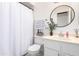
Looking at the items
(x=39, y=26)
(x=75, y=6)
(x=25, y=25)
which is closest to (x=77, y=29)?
(x=75, y=6)

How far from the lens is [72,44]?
129 cm

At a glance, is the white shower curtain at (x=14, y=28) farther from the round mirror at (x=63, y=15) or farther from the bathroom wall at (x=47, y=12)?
the round mirror at (x=63, y=15)

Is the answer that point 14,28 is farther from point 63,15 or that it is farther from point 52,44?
point 63,15

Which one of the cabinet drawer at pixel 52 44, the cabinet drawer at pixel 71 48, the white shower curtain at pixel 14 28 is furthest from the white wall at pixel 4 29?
the cabinet drawer at pixel 71 48

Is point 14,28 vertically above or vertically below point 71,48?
above

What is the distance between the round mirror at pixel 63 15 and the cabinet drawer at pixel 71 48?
729 mm

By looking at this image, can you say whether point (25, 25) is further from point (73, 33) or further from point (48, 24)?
point (73, 33)

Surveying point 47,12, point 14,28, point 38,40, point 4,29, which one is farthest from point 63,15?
point 4,29

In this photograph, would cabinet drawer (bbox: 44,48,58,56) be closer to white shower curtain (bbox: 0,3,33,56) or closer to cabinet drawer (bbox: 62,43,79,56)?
cabinet drawer (bbox: 62,43,79,56)

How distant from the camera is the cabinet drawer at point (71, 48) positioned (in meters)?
1.26

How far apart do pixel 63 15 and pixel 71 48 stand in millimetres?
933

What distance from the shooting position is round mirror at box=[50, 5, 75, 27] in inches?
72.7

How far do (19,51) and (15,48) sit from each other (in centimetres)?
18

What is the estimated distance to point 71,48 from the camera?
131 centimetres
